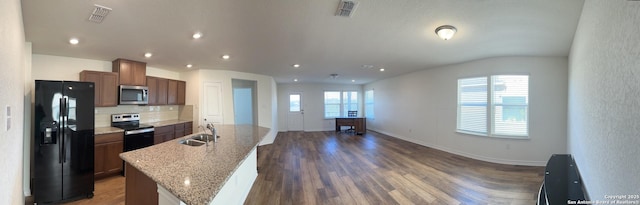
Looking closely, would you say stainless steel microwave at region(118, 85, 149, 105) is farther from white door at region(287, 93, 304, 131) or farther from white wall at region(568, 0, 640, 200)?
white wall at region(568, 0, 640, 200)

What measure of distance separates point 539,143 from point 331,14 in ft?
15.3

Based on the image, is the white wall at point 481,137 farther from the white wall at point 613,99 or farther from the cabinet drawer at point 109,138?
the cabinet drawer at point 109,138

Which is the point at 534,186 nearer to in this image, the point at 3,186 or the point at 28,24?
the point at 3,186

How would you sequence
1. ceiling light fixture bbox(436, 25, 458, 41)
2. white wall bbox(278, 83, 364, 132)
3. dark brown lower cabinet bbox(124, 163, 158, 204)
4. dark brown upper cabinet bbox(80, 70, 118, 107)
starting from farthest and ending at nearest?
white wall bbox(278, 83, 364, 132) → dark brown upper cabinet bbox(80, 70, 118, 107) → ceiling light fixture bbox(436, 25, 458, 41) → dark brown lower cabinet bbox(124, 163, 158, 204)

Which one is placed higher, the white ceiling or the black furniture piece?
the white ceiling

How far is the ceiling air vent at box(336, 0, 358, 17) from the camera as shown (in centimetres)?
202

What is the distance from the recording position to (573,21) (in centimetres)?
251

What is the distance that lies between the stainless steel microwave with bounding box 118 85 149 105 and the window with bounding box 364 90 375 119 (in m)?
7.51

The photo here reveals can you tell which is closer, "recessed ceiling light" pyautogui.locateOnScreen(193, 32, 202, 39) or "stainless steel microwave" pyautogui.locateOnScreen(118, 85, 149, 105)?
"recessed ceiling light" pyautogui.locateOnScreen(193, 32, 202, 39)

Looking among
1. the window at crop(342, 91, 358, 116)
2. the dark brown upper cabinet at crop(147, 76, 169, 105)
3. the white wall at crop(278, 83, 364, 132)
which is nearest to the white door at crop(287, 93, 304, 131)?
the white wall at crop(278, 83, 364, 132)

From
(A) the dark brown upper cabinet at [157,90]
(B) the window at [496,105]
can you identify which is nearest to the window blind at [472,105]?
(B) the window at [496,105]

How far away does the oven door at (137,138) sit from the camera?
3764 mm

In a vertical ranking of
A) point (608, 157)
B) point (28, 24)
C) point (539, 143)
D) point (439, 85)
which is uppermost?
point (28, 24)

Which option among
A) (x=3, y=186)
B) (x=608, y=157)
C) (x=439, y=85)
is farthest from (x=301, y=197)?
(x=439, y=85)
